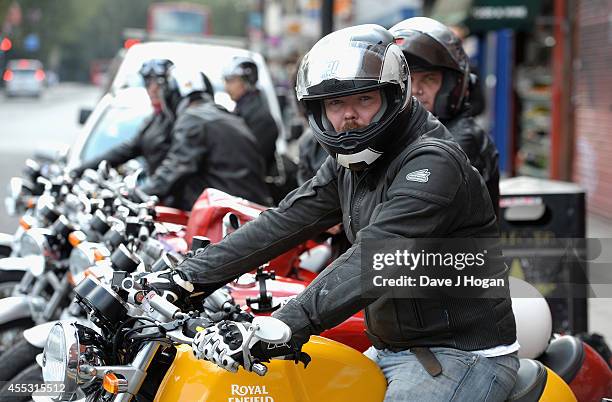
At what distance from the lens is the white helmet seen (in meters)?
4.16

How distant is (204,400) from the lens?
2.84 meters

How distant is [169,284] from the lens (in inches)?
127

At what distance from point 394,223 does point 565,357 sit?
1.53 m

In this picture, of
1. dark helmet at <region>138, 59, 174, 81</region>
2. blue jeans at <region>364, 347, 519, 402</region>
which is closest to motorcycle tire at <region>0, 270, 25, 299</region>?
dark helmet at <region>138, 59, 174, 81</region>

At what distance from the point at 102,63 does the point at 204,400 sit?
351 ft

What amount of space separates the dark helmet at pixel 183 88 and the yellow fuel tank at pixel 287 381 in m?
4.45

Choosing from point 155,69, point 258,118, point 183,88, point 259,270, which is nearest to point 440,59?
point 259,270

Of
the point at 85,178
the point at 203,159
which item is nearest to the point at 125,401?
the point at 85,178

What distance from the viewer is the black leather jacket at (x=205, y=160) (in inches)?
274

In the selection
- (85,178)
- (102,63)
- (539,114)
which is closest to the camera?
(85,178)

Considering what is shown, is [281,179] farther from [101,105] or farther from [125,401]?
[125,401]

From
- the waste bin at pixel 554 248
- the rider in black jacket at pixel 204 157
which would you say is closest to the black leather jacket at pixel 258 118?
the rider in black jacket at pixel 204 157

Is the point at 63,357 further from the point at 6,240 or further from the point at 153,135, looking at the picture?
the point at 153,135

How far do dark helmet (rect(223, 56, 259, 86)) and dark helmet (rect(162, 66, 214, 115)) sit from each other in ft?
5.54
